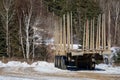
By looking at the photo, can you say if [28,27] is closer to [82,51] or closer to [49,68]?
[49,68]

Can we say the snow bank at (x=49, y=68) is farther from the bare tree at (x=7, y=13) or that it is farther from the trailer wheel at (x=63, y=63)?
the bare tree at (x=7, y=13)

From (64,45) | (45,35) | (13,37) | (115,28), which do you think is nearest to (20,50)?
(13,37)

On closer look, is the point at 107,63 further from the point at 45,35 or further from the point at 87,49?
the point at 45,35

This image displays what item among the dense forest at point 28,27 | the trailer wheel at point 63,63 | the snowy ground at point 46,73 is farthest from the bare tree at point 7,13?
the trailer wheel at point 63,63

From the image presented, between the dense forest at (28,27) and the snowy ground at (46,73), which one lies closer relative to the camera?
the snowy ground at (46,73)

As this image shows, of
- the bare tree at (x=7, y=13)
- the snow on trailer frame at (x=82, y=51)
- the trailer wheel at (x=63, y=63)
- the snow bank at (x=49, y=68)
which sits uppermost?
the bare tree at (x=7, y=13)

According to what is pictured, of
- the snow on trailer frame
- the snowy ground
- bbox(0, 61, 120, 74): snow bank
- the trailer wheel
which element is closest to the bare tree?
bbox(0, 61, 120, 74): snow bank

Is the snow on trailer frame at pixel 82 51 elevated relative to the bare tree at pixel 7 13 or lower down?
lower down

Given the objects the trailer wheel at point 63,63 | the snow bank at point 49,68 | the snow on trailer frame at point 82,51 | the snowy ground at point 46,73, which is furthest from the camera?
the trailer wheel at point 63,63

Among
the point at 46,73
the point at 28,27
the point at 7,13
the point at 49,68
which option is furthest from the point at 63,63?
the point at 7,13

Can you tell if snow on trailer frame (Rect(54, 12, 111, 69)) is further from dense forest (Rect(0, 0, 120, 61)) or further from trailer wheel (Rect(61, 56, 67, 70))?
dense forest (Rect(0, 0, 120, 61))

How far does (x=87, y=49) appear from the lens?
29.7 meters

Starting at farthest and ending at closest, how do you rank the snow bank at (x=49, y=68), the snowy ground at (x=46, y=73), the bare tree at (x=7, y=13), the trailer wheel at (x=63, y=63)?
the bare tree at (x=7, y=13) < the trailer wheel at (x=63, y=63) < the snow bank at (x=49, y=68) < the snowy ground at (x=46, y=73)

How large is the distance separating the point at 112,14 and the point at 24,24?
28.5m
